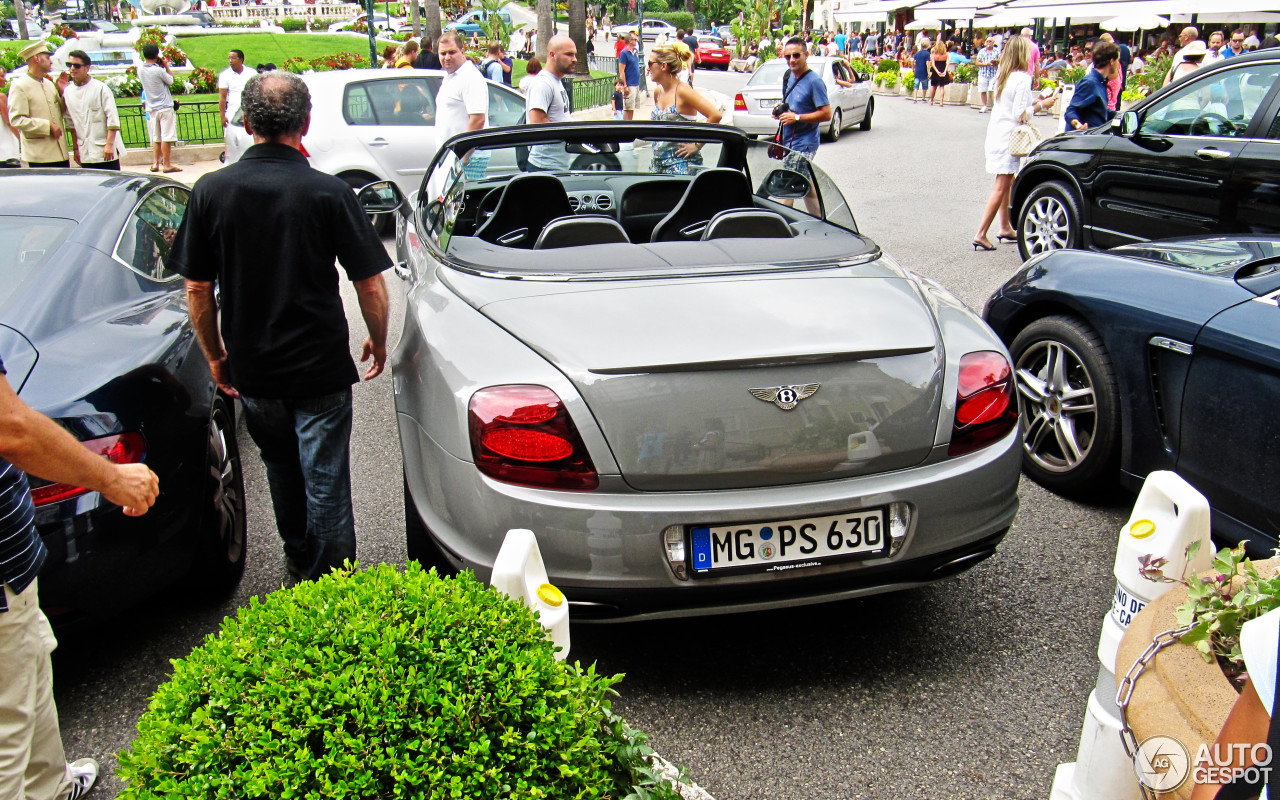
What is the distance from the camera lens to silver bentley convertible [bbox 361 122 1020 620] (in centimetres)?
257

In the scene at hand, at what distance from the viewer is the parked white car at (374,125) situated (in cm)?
1001

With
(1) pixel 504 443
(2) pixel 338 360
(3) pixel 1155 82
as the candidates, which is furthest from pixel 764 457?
(3) pixel 1155 82

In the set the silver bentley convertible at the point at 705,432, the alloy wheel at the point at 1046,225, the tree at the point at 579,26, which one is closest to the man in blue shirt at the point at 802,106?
the alloy wheel at the point at 1046,225

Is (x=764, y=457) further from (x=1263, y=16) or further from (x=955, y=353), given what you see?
(x=1263, y=16)

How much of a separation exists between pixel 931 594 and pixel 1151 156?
5.33 metres

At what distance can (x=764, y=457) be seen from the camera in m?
2.60

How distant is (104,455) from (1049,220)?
7.49 m

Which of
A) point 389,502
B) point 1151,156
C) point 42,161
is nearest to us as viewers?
point 389,502

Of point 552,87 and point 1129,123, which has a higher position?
point 552,87

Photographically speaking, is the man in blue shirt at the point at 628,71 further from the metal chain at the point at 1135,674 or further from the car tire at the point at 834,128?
the metal chain at the point at 1135,674

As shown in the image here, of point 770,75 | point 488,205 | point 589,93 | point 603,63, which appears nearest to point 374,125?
point 488,205

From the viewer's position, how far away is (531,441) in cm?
260

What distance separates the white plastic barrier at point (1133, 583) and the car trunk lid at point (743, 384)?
27.1 inches

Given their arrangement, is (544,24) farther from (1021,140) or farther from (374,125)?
(1021,140)
